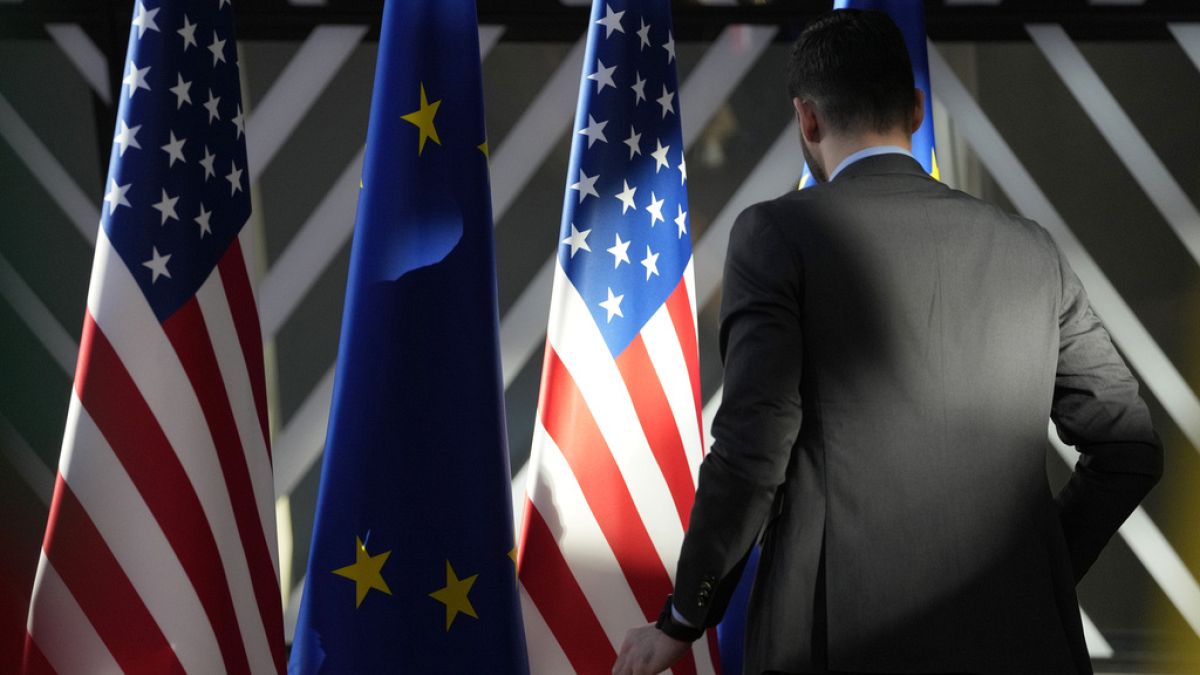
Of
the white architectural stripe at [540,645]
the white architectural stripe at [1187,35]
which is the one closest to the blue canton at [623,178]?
the white architectural stripe at [540,645]

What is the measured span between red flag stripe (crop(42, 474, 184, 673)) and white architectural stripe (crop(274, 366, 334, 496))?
48.9 inches

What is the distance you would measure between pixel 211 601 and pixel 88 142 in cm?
166

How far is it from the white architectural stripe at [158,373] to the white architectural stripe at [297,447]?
1.14m

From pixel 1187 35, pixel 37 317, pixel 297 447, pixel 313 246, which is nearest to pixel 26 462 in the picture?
pixel 37 317

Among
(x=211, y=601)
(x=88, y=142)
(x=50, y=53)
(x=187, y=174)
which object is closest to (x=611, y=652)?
(x=211, y=601)

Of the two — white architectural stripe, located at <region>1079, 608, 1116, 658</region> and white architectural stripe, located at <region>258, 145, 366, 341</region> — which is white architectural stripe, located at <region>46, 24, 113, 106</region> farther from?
white architectural stripe, located at <region>1079, 608, 1116, 658</region>

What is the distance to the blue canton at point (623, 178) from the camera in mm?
2521

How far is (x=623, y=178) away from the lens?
2549mm

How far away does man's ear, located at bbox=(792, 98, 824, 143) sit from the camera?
161 centimetres

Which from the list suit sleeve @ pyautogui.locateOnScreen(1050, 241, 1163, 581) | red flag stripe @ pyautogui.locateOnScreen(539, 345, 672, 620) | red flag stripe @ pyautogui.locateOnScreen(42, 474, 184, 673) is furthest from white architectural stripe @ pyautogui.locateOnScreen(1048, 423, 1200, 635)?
red flag stripe @ pyautogui.locateOnScreen(42, 474, 184, 673)

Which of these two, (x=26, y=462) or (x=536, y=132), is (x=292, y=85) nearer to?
(x=536, y=132)

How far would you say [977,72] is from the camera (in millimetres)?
3488

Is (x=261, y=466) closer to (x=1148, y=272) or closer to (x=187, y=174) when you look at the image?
(x=187, y=174)

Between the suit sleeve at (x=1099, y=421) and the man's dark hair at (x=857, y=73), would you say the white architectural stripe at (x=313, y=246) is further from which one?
the suit sleeve at (x=1099, y=421)
